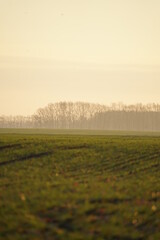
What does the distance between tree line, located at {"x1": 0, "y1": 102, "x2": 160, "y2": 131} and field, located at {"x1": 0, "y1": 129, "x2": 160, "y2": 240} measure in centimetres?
14999

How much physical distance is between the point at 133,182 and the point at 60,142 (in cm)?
1303

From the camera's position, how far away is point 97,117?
186m

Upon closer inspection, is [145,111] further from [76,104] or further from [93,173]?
[93,173]

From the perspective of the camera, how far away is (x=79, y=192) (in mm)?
15625

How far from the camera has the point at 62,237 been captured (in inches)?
417

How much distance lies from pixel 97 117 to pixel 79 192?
17051cm

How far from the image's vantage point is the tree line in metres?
178

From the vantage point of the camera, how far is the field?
11430mm

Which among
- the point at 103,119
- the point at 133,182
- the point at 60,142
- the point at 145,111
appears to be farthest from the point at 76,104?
the point at 133,182

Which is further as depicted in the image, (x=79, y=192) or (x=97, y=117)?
(x=97, y=117)

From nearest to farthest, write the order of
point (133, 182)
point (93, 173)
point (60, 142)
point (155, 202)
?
point (155, 202) < point (133, 182) < point (93, 173) < point (60, 142)

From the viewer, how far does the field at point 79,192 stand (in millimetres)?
11430

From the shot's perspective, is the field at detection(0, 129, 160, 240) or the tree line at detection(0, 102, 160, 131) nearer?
the field at detection(0, 129, 160, 240)

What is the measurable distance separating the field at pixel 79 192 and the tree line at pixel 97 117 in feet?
492
